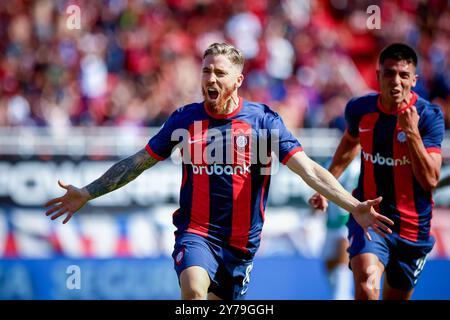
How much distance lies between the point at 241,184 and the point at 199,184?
→ 35 cm

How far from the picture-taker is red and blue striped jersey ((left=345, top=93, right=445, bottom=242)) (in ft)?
25.5

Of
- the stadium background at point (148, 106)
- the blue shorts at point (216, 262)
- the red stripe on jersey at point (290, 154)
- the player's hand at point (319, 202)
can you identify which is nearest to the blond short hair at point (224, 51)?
the red stripe on jersey at point (290, 154)

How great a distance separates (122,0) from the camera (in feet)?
52.6

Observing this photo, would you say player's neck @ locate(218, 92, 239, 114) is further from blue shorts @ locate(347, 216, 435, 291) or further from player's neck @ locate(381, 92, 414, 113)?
blue shorts @ locate(347, 216, 435, 291)

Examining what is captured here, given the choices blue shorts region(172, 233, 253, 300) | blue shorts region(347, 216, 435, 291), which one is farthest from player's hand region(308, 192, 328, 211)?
blue shorts region(172, 233, 253, 300)

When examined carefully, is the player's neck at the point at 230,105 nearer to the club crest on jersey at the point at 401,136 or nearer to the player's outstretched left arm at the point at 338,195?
the player's outstretched left arm at the point at 338,195

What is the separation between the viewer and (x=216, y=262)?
6934 millimetres

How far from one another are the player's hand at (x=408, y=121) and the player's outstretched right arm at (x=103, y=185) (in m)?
2.16

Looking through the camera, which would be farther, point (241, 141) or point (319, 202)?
point (319, 202)

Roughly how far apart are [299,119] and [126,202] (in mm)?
3589

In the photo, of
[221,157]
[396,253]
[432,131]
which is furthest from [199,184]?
[432,131]

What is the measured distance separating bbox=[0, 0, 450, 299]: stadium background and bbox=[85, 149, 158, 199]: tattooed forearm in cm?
450

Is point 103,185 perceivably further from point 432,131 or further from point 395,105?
point 432,131

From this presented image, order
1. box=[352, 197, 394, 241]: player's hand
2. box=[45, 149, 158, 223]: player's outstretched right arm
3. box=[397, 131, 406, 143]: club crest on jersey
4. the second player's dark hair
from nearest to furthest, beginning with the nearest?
box=[352, 197, 394, 241]: player's hand → box=[45, 149, 158, 223]: player's outstretched right arm → the second player's dark hair → box=[397, 131, 406, 143]: club crest on jersey
